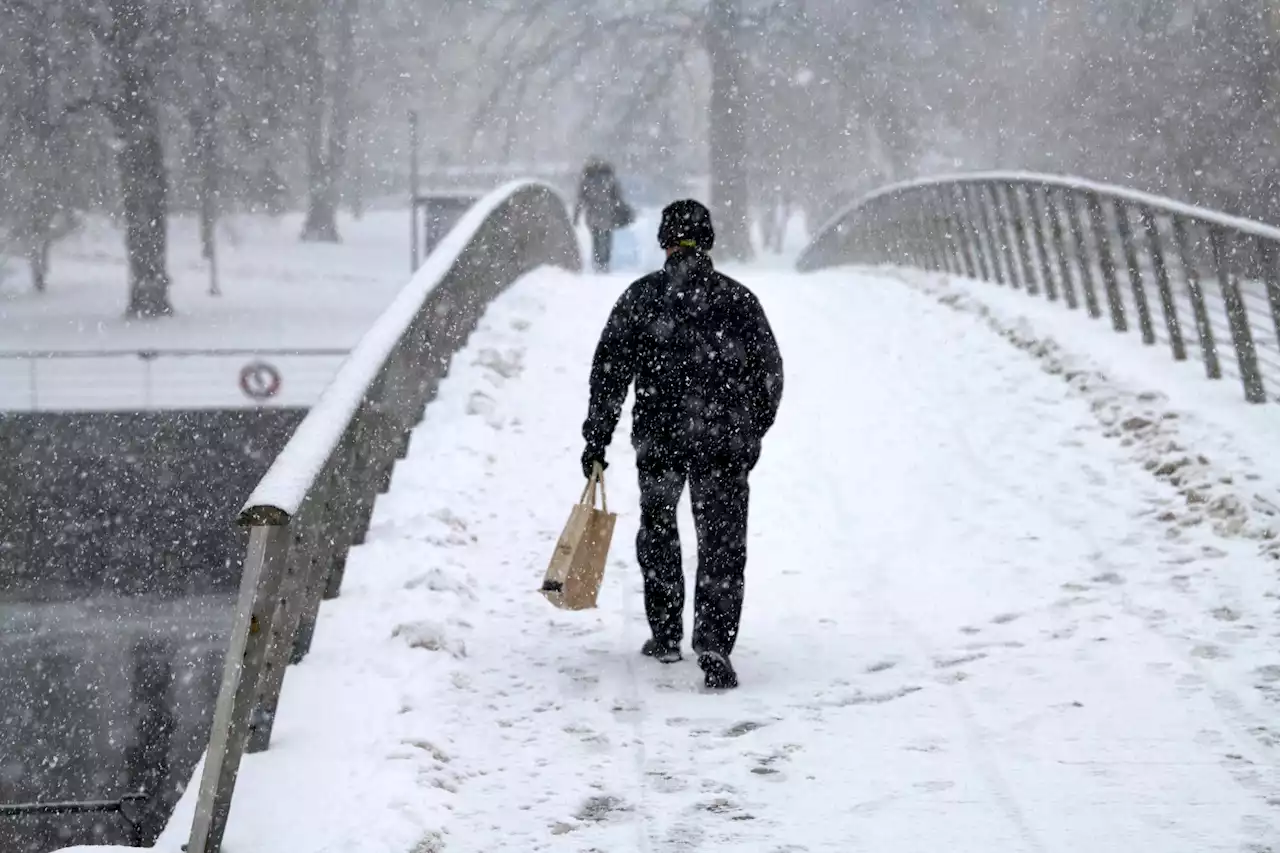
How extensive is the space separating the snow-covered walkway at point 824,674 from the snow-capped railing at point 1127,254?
111cm

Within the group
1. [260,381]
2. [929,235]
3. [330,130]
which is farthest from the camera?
[330,130]

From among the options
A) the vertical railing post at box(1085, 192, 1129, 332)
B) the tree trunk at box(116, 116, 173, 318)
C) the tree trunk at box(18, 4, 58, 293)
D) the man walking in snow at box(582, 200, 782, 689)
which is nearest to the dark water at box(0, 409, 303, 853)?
the tree trunk at box(18, 4, 58, 293)

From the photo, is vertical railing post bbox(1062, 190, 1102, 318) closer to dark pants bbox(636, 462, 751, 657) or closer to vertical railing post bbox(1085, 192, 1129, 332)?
vertical railing post bbox(1085, 192, 1129, 332)

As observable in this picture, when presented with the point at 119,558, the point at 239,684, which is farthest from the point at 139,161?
the point at 239,684

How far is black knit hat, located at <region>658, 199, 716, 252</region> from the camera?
688cm

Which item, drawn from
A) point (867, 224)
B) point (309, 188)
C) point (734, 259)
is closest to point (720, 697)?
point (867, 224)

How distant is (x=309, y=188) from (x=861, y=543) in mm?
43509

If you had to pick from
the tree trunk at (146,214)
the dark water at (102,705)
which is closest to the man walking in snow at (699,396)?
the dark water at (102,705)

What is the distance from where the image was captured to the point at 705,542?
22.6 feet

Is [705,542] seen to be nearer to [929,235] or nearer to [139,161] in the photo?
[929,235]

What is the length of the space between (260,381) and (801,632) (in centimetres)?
1926

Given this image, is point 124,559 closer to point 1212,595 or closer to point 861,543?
point 861,543

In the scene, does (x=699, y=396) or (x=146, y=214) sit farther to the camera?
(x=146, y=214)

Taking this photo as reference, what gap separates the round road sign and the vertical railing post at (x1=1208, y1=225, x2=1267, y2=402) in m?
16.8
